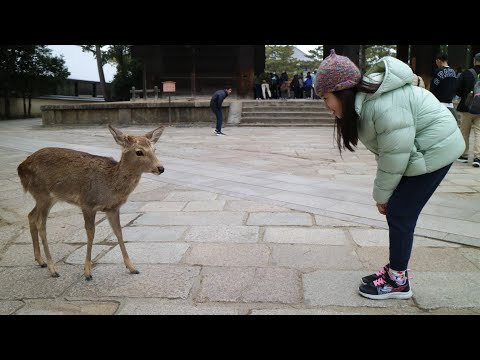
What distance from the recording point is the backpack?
6.88m

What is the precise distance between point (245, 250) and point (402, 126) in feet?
6.16

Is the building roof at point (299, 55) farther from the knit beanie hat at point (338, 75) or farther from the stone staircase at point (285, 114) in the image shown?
the knit beanie hat at point (338, 75)

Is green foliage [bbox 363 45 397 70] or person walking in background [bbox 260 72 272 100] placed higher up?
green foliage [bbox 363 45 397 70]

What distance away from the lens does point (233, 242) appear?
12.8ft

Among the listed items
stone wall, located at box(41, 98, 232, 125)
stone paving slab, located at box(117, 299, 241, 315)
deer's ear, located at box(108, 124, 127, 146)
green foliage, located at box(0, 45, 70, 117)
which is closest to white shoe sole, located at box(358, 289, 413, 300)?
stone paving slab, located at box(117, 299, 241, 315)

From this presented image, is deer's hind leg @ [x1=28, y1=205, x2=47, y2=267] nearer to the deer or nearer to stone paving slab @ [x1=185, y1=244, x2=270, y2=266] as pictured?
the deer

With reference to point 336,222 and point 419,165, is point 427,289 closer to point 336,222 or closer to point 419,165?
point 419,165

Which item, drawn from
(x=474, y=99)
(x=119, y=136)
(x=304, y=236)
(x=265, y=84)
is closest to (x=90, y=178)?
(x=119, y=136)

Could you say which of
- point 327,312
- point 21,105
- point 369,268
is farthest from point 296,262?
point 21,105

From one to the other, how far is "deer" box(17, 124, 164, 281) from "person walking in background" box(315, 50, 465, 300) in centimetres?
142

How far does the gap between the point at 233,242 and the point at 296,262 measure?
72cm

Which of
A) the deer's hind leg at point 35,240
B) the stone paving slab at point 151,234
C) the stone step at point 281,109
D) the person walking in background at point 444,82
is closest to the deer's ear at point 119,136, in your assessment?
the deer's hind leg at point 35,240

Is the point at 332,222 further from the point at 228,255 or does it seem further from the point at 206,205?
the point at 206,205

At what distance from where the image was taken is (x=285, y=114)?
17484mm
